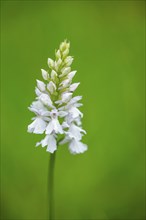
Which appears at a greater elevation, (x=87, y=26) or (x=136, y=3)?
(x=136, y=3)

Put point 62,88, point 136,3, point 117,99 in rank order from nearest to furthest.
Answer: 1. point 62,88
2. point 117,99
3. point 136,3

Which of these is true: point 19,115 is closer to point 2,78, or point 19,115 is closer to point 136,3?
point 2,78

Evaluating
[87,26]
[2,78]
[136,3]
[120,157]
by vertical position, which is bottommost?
[120,157]

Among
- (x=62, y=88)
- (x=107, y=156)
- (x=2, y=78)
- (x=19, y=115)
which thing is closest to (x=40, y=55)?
(x=2, y=78)

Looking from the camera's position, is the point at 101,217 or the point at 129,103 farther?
the point at 129,103

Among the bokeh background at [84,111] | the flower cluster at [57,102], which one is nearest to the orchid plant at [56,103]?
the flower cluster at [57,102]

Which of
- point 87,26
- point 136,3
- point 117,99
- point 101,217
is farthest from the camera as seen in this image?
point 136,3
